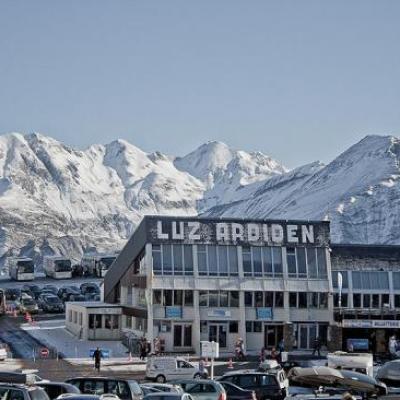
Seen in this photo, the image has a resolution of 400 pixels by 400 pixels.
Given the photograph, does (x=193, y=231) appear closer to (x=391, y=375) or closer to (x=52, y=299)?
(x=391, y=375)

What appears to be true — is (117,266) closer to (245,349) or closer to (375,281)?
(245,349)

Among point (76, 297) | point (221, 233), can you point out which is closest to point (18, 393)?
Result: point (221, 233)

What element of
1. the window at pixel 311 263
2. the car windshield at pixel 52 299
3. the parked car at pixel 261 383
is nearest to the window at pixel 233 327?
the window at pixel 311 263

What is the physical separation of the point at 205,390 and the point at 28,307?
68.4 metres

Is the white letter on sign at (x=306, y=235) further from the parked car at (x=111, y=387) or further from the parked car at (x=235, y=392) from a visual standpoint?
the parked car at (x=111, y=387)

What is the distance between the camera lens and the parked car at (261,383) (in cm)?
4300

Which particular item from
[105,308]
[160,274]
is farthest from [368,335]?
[105,308]

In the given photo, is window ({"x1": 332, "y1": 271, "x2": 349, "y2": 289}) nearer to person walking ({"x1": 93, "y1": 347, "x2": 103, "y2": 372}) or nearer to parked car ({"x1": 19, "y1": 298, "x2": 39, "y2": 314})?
person walking ({"x1": 93, "y1": 347, "x2": 103, "y2": 372})

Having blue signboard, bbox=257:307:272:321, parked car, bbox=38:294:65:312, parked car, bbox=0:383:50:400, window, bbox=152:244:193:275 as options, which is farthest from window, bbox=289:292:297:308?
parked car, bbox=0:383:50:400

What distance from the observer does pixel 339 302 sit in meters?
76.7

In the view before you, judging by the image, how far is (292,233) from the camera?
7606cm

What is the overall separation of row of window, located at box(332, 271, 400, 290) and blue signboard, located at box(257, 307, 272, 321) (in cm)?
730

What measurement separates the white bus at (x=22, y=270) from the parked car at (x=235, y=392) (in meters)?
99.2

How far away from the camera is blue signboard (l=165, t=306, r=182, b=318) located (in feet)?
240
